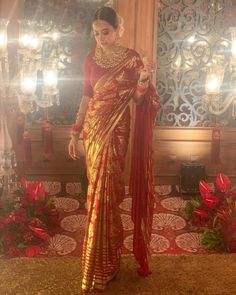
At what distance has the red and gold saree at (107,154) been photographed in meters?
2.90

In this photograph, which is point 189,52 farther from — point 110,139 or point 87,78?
point 110,139

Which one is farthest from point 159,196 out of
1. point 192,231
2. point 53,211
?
point 53,211

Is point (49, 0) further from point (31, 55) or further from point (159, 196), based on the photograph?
point (159, 196)

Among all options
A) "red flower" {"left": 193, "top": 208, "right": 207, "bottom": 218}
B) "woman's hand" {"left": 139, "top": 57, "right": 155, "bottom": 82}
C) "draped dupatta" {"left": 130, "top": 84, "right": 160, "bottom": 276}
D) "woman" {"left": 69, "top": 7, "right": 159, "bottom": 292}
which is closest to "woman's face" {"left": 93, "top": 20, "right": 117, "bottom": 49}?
"woman" {"left": 69, "top": 7, "right": 159, "bottom": 292}

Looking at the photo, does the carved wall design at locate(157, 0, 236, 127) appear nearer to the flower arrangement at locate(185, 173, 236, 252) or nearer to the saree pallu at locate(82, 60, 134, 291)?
the flower arrangement at locate(185, 173, 236, 252)

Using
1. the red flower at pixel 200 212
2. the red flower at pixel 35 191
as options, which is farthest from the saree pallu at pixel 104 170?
the red flower at pixel 200 212

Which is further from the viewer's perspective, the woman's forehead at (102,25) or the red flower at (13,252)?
the red flower at (13,252)

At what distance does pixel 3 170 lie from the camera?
12.8ft

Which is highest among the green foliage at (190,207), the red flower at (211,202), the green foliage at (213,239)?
the red flower at (211,202)

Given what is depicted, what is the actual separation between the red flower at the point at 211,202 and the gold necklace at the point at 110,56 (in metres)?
2.07

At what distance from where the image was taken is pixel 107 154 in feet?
9.69

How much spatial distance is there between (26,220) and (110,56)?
1.84 meters

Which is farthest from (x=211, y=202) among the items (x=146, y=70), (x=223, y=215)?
(x=146, y=70)

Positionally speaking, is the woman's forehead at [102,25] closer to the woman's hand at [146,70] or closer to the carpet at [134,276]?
the woman's hand at [146,70]
